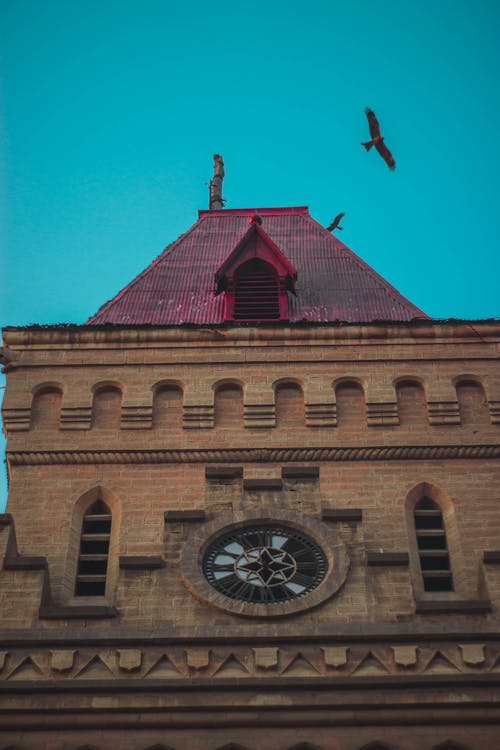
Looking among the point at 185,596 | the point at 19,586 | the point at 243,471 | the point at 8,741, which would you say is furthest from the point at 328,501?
the point at 8,741

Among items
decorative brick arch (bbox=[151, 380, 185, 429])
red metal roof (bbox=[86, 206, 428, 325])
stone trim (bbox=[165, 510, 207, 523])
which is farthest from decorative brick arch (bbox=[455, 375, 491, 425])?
stone trim (bbox=[165, 510, 207, 523])

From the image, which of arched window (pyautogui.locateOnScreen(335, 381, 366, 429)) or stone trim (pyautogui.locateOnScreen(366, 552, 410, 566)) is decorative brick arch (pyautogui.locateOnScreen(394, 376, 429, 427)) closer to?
arched window (pyautogui.locateOnScreen(335, 381, 366, 429))

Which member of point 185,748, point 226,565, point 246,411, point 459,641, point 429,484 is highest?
point 246,411

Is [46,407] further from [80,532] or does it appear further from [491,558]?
[491,558]

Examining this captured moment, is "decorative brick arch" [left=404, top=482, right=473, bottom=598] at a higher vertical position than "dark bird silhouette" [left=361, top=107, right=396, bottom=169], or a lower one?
lower

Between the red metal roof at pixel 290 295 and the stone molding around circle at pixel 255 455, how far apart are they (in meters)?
4.27

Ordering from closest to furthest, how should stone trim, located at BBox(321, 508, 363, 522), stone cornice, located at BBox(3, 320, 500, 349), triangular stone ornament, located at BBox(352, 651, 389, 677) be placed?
triangular stone ornament, located at BBox(352, 651, 389, 677) → stone trim, located at BBox(321, 508, 363, 522) → stone cornice, located at BBox(3, 320, 500, 349)

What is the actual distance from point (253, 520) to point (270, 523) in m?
0.32

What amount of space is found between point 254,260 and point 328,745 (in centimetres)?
1598

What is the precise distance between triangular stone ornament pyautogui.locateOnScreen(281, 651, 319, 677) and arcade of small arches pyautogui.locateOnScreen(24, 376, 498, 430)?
7019mm

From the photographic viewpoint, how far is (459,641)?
28.7 m

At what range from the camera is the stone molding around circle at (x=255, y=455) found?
110 ft

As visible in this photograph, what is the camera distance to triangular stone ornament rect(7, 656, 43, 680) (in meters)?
28.2

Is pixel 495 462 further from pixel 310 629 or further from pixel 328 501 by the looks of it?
pixel 310 629
